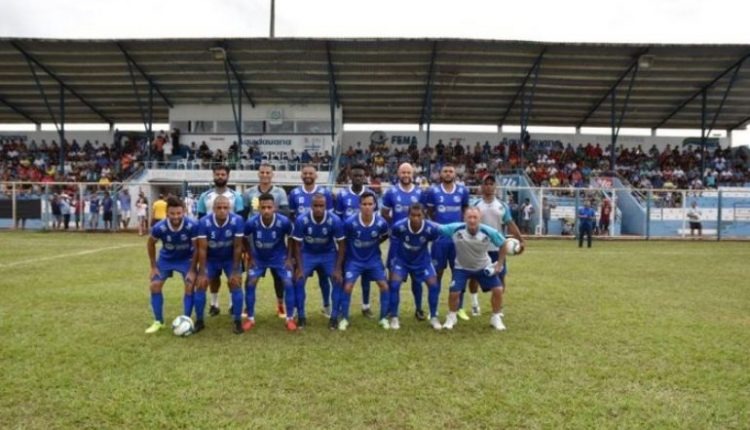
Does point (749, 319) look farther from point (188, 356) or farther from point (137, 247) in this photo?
point (137, 247)

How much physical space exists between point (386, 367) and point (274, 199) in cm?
307

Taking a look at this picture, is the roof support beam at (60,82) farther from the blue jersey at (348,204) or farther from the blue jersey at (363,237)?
the blue jersey at (363,237)

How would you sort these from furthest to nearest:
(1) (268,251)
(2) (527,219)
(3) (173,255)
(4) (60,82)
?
(4) (60,82), (2) (527,219), (1) (268,251), (3) (173,255)

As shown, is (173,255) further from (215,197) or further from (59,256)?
(59,256)

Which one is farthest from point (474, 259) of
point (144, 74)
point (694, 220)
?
point (144, 74)

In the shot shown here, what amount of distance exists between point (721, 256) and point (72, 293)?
16457 mm

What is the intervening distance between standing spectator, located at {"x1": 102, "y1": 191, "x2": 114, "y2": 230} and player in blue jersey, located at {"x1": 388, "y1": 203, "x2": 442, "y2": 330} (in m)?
19.8

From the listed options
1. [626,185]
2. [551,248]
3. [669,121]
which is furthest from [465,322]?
[669,121]

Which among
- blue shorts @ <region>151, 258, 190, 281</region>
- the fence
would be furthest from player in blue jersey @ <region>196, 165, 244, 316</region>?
the fence

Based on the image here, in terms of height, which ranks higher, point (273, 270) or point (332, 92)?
point (332, 92)

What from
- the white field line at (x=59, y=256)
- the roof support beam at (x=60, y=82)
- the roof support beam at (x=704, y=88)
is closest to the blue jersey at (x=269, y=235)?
the white field line at (x=59, y=256)

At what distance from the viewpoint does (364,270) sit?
7.47 meters

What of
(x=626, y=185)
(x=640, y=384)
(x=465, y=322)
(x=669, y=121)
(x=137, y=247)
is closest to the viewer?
(x=640, y=384)

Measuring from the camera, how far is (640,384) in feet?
16.5
